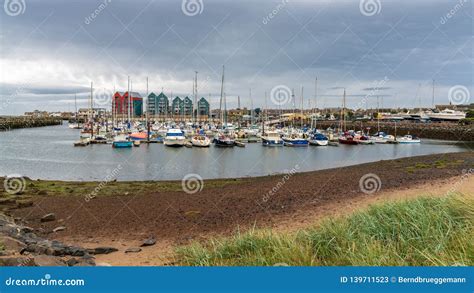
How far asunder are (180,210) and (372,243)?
32.9 feet

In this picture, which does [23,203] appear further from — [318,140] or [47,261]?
[318,140]

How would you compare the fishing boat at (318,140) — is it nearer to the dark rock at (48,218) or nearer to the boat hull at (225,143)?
the boat hull at (225,143)

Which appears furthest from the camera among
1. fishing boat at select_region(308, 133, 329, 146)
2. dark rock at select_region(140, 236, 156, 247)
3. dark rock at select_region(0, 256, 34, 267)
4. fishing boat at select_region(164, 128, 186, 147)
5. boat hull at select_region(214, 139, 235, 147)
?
fishing boat at select_region(308, 133, 329, 146)

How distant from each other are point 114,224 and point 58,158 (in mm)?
34873

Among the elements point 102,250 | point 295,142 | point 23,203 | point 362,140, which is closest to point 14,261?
point 102,250

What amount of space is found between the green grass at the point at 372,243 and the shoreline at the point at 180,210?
194 centimetres

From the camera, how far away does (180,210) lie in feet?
53.4

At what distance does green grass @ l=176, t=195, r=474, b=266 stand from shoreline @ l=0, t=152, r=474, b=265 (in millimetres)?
1938

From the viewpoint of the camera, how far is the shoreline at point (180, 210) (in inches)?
498

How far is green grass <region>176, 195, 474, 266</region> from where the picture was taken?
22.0 ft

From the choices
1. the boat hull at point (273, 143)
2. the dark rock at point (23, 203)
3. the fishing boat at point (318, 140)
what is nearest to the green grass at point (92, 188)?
the dark rock at point (23, 203)

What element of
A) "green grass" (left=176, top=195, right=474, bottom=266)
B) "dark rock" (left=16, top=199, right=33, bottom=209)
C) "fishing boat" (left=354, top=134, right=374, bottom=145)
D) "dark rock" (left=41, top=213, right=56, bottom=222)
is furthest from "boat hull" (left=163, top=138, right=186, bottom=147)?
"green grass" (left=176, top=195, right=474, bottom=266)

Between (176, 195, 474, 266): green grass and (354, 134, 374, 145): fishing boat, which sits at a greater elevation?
(176, 195, 474, 266): green grass

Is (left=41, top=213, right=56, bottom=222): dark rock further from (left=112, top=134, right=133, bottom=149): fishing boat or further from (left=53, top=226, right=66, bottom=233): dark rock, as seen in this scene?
(left=112, top=134, right=133, bottom=149): fishing boat
